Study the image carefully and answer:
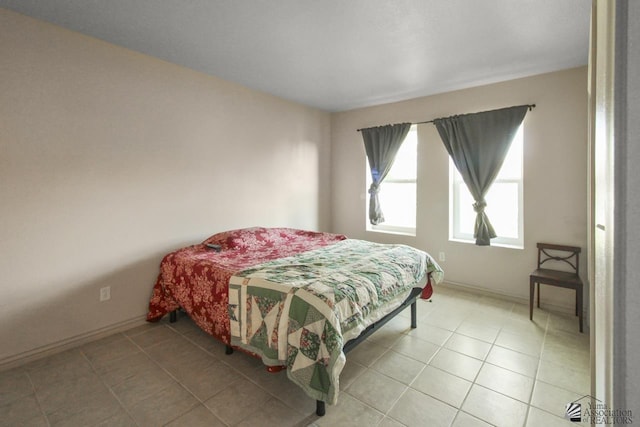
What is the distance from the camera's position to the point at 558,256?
3.18 meters

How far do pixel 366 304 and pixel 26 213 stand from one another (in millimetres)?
2604

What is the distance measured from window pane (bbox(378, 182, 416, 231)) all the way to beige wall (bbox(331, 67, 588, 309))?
0.77ft

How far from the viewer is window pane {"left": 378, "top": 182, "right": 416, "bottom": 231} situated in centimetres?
434

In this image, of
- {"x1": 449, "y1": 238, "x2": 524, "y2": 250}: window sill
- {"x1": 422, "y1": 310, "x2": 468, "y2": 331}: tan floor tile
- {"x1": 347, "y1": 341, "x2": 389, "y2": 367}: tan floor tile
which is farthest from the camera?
{"x1": 449, "y1": 238, "x2": 524, "y2": 250}: window sill

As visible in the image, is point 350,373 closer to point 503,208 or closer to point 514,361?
point 514,361

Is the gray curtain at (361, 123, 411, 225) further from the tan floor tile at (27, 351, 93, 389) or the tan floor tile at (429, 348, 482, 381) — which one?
the tan floor tile at (27, 351, 93, 389)

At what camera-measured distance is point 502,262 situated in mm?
3521

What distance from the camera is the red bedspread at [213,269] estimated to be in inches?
91.7

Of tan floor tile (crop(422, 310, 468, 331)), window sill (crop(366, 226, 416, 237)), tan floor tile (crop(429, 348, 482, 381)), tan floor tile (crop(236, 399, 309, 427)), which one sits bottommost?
tan floor tile (crop(236, 399, 309, 427))

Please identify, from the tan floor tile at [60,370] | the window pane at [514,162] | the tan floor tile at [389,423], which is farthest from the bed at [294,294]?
the window pane at [514,162]

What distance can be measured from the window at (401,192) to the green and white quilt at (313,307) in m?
1.84

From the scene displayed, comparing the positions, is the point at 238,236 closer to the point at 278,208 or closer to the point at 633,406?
the point at 278,208

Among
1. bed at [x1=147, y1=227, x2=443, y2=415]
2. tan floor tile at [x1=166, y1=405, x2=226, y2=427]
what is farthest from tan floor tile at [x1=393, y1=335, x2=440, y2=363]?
tan floor tile at [x1=166, y1=405, x2=226, y2=427]

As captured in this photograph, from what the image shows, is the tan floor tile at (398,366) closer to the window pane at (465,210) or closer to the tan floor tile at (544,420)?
the tan floor tile at (544,420)
